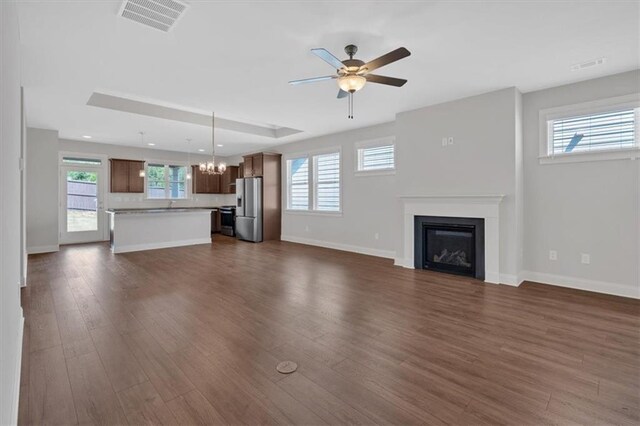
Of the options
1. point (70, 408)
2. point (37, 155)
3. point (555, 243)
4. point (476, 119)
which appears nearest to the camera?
point (70, 408)

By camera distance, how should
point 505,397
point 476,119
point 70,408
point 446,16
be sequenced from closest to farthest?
point 70,408 → point 505,397 → point 446,16 → point 476,119

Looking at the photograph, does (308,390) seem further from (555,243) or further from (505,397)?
(555,243)

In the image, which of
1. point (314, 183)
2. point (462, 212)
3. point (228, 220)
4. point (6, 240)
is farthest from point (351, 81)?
point (228, 220)

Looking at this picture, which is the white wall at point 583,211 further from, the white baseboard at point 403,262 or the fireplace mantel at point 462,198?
the white baseboard at point 403,262

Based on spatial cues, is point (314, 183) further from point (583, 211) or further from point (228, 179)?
point (583, 211)

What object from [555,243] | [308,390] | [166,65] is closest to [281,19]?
[166,65]

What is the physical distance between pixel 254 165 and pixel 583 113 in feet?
23.4

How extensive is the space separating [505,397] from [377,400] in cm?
80

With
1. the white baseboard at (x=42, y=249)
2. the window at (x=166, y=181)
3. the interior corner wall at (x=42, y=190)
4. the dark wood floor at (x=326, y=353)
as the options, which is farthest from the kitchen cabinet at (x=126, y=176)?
the dark wood floor at (x=326, y=353)

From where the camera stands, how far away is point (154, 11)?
2584 millimetres

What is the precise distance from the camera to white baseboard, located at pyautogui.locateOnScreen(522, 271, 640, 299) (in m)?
3.84

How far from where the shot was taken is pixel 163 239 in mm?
→ 7445

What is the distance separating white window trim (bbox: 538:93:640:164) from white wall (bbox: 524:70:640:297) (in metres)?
0.06

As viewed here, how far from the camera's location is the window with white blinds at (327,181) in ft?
24.4
